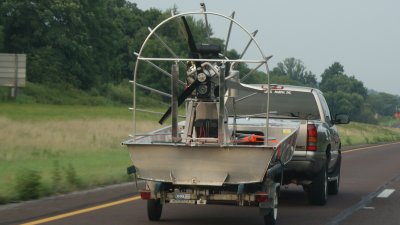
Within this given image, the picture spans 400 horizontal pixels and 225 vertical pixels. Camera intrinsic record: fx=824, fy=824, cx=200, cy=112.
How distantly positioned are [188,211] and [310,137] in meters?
2.32

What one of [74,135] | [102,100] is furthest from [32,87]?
[74,135]

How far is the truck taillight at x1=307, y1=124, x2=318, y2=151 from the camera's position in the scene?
13.2 metres

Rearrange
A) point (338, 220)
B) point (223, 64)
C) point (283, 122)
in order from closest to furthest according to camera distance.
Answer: point (223, 64) → point (338, 220) → point (283, 122)

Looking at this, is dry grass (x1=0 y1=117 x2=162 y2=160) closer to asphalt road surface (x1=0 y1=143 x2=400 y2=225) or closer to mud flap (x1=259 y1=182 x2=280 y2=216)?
asphalt road surface (x1=0 y1=143 x2=400 y2=225)

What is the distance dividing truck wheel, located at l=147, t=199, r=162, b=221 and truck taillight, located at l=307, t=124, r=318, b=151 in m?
2.99

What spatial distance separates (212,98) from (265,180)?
1.30m

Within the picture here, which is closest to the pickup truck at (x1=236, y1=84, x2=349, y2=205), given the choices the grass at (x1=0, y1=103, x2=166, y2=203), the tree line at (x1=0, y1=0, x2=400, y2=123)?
the grass at (x1=0, y1=103, x2=166, y2=203)

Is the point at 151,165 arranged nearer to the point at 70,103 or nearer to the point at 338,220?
the point at 338,220

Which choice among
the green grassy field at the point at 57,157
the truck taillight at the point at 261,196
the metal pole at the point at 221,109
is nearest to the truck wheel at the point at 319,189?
the truck taillight at the point at 261,196

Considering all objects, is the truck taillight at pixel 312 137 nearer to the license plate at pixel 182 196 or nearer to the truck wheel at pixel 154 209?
the truck wheel at pixel 154 209

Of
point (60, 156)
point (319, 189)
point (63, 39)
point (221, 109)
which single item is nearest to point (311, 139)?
point (319, 189)

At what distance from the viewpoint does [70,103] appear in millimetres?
73188

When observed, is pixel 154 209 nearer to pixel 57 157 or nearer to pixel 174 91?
pixel 174 91

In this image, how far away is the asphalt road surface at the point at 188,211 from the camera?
37.4ft
